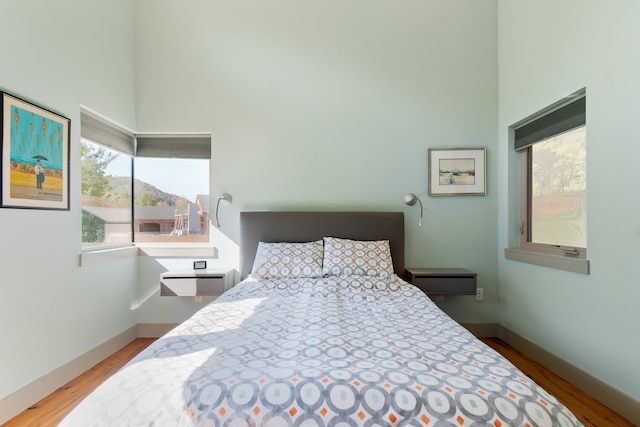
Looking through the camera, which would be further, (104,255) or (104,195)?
(104,195)

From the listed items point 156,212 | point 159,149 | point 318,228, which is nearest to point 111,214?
point 156,212

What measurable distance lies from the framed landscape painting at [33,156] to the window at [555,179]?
3696mm

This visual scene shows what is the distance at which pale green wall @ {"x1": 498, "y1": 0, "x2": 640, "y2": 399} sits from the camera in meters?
1.71

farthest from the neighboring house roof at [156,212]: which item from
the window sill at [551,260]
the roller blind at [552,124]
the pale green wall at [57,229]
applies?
the roller blind at [552,124]

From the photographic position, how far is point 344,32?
9.84 feet

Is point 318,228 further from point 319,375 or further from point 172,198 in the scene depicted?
point 319,375

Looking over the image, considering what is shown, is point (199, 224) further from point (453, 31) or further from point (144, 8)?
point (453, 31)

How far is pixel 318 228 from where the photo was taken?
9.44 ft

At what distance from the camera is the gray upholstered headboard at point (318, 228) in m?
2.86

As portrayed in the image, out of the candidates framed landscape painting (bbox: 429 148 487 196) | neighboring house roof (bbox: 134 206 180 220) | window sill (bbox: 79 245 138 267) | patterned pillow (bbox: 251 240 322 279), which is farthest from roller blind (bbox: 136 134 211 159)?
framed landscape painting (bbox: 429 148 487 196)

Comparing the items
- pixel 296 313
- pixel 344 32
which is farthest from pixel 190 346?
pixel 344 32

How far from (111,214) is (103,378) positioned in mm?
1405

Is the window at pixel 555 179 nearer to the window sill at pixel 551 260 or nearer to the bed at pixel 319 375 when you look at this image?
the window sill at pixel 551 260

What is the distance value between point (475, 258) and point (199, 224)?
9.38 feet
